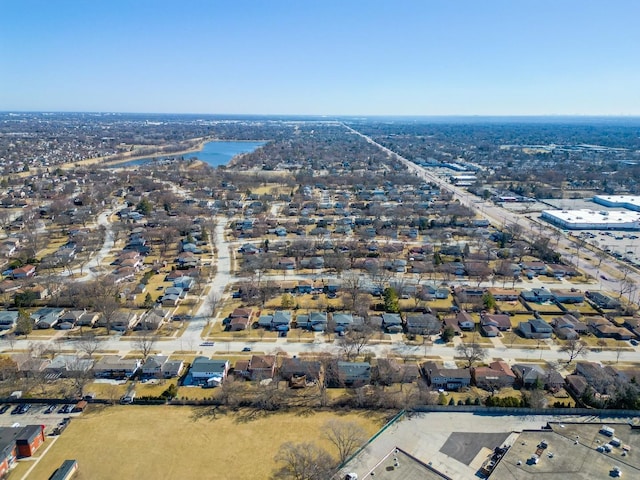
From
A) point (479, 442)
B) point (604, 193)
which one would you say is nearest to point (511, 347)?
point (479, 442)

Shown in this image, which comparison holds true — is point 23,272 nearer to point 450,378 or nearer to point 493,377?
point 450,378

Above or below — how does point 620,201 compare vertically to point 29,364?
above

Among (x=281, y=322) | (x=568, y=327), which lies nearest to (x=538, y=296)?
(x=568, y=327)

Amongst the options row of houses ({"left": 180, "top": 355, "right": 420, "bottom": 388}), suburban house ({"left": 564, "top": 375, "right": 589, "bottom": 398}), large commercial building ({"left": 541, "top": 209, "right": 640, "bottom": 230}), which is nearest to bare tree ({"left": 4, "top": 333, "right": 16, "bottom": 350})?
row of houses ({"left": 180, "top": 355, "right": 420, "bottom": 388})

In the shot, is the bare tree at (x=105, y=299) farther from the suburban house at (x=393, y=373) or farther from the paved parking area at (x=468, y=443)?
the paved parking area at (x=468, y=443)

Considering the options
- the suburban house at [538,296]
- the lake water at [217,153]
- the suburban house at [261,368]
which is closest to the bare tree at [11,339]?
the suburban house at [261,368]

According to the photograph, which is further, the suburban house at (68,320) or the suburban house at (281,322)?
the suburban house at (68,320)
